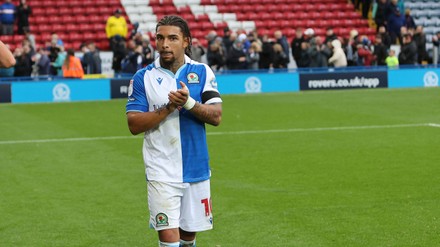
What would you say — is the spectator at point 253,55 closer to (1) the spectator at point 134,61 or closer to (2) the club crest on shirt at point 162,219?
(1) the spectator at point 134,61

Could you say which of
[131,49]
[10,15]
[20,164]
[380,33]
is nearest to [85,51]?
[131,49]

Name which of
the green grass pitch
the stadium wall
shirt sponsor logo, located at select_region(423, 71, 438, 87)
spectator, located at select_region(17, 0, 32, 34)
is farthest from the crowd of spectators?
the green grass pitch

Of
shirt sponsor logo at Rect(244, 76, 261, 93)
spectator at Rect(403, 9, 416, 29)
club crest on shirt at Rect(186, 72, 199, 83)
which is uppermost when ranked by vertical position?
club crest on shirt at Rect(186, 72, 199, 83)

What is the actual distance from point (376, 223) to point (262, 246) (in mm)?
1595

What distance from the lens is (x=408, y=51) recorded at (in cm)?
3528

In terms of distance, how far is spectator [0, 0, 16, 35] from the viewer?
35125 millimetres

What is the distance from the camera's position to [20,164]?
16250 millimetres

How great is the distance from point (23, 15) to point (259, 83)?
933cm

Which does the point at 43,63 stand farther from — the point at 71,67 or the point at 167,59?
the point at 167,59

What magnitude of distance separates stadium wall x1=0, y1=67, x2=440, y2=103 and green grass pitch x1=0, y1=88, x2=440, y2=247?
4831 mm

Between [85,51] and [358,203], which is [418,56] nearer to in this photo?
[85,51]

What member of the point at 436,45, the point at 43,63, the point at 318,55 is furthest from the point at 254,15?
the point at 43,63

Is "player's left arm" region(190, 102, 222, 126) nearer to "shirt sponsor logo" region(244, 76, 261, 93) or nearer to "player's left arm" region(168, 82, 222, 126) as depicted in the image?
"player's left arm" region(168, 82, 222, 126)

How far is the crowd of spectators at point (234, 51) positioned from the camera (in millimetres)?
32281
